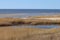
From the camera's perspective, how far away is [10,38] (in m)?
16.2

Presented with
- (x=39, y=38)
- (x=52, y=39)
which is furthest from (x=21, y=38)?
(x=52, y=39)

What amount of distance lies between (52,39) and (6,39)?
3862mm

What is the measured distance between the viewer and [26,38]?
53.4ft

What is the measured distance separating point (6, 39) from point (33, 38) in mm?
2303

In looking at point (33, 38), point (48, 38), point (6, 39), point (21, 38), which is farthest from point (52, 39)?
point (6, 39)

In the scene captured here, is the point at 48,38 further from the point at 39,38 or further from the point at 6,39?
the point at 6,39

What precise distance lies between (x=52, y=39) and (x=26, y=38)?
2245mm

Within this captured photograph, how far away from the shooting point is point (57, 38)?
639 inches

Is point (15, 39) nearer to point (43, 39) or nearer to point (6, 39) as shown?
point (6, 39)

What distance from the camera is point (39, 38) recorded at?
16.2 metres

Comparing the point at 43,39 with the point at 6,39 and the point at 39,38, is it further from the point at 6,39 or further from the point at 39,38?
the point at 6,39

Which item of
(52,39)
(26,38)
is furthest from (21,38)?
(52,39)

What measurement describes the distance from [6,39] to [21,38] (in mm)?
1324

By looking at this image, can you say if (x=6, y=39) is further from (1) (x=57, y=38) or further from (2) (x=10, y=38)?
(1) (x=57, y=38)
